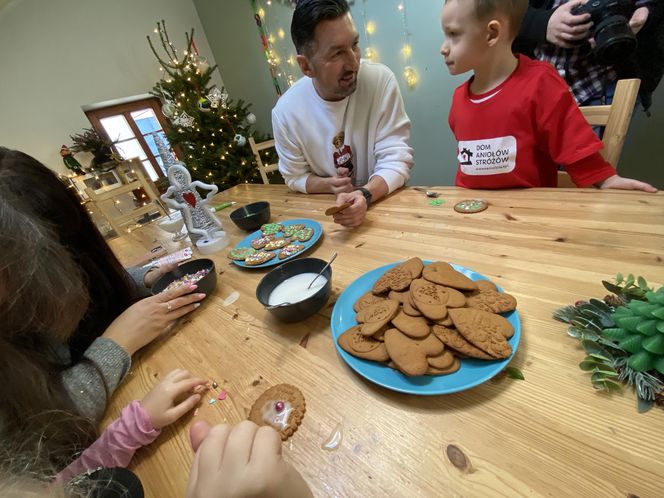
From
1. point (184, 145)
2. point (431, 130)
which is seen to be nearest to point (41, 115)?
point (184, 145)

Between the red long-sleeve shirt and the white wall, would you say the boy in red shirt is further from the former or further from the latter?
the white wall

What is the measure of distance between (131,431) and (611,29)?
1.73 m

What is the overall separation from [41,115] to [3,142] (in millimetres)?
532

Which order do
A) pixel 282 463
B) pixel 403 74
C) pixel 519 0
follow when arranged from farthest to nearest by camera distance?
1. pixel 403 74
2. pixel 519 0
3. pixel 282 463

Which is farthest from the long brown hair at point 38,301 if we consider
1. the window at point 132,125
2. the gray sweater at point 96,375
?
the window at point 132,125

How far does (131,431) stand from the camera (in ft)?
1.63

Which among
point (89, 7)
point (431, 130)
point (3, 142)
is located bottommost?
point (431, 130)

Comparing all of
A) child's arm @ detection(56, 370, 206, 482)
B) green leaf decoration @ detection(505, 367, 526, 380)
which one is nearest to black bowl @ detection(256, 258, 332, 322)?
child's arm @ detection(56, 370, 206, 482)

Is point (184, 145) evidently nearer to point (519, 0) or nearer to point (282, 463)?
point (519, 0)

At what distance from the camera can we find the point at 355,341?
1.77ft

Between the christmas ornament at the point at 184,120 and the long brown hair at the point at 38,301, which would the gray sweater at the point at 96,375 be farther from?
the christmas ornament at the point at 184,120

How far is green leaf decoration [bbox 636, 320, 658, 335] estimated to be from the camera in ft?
1.24

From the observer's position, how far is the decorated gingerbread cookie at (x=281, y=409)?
48cm

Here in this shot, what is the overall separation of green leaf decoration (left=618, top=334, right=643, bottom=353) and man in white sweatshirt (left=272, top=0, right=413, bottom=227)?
0.75 meters
